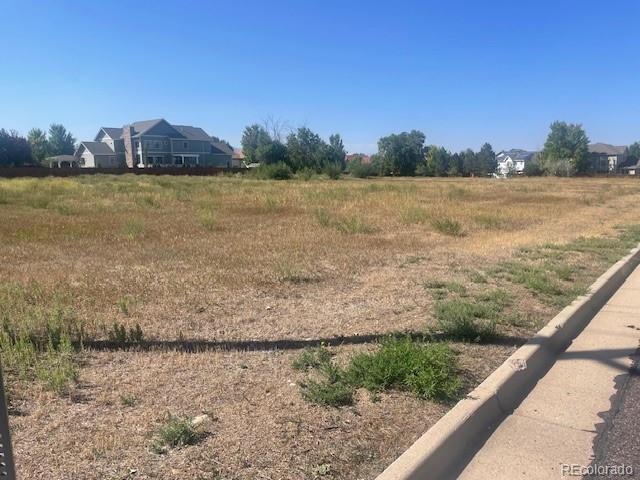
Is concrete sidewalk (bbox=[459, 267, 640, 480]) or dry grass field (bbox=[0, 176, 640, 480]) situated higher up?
dry grass field (bbox=[0, 176, 640, 480])

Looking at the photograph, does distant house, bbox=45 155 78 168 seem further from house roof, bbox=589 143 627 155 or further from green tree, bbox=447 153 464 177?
house roof, bbox=589 143 627 155

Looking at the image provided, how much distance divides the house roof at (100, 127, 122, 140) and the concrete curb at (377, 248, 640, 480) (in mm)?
90661

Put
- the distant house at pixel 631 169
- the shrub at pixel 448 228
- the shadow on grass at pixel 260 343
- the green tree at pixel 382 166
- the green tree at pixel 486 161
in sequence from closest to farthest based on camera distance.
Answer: the shadow on grass at pixel 260 343 → the shrub at pixel 448 228 → the green tree at pixel 382 166 → the green tree at pixel 486 161 → the distant house at pixel 631 169

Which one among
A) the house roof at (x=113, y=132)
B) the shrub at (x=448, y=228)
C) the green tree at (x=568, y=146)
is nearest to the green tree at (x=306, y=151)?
the house roof at (x=113, y=132)

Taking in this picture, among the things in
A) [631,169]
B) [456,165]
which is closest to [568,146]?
[456,165]

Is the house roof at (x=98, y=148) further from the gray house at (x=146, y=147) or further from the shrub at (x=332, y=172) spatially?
the shrub at (x=332, y=172)

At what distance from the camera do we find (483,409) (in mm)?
3863

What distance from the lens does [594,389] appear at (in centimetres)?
454

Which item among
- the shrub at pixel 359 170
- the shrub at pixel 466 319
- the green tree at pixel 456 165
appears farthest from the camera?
the green tree at pixel 456 165

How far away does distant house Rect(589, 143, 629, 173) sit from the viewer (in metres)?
139

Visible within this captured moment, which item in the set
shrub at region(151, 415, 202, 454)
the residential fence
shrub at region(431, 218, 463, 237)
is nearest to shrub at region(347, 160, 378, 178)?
the residential fence

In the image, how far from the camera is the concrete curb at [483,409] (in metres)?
3.14

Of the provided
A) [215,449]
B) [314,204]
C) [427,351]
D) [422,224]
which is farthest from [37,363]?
[314,204]

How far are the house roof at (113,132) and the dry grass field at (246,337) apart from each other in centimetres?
8093
